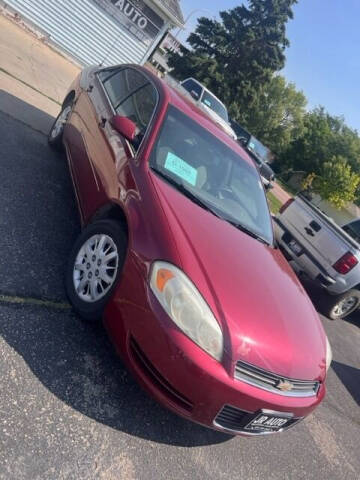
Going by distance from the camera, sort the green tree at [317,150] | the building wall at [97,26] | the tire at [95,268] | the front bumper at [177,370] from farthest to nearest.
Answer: the green tree at [317,150]
the building wall at [97,26]
the tire at [95,268]
the front bumper at [177,370]

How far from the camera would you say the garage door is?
13801 millimetres

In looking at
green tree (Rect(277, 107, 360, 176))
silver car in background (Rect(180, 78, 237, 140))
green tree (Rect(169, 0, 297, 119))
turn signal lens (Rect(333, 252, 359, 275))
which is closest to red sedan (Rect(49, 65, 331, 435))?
turn signal lens (Rect(333, 252, 359, 275))

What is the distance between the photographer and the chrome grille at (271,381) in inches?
96.0

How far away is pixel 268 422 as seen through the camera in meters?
2.64

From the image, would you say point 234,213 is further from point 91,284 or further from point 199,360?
point 199,360

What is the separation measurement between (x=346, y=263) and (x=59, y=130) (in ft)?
14.4

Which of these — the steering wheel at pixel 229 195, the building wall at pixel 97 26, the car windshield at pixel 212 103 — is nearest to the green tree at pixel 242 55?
the building wall at pixel 97 26

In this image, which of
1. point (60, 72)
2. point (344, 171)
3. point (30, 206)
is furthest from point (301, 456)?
point (344, 171)

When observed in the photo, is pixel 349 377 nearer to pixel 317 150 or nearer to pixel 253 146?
pixel 253 146

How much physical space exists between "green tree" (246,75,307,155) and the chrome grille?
106 ft

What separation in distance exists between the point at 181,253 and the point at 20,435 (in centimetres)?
127

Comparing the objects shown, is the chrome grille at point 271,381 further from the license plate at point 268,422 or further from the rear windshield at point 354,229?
the rear windshield at point 354,229

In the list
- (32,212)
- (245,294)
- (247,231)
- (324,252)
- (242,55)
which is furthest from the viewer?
(242,55)

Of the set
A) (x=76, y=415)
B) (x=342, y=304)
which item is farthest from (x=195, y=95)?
(x=76, y=415)
